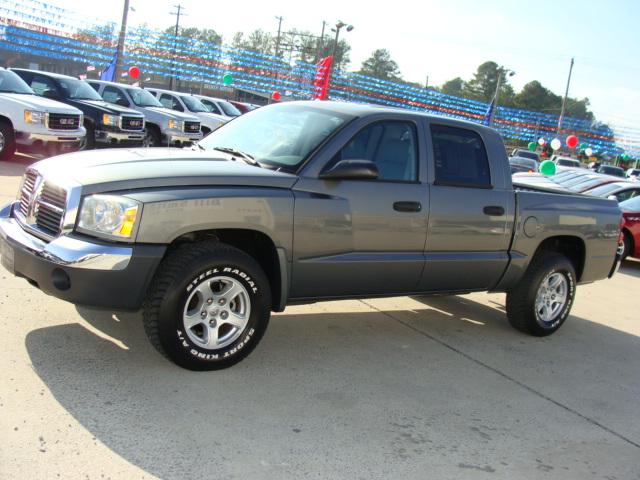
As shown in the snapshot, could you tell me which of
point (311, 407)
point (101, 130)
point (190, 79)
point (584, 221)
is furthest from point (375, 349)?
point (190, 79)

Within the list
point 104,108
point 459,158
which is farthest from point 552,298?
point 104,108

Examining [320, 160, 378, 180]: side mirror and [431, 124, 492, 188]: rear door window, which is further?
[431, 124, 492, 188]: rear door window

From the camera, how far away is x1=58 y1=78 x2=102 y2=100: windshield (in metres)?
14.5

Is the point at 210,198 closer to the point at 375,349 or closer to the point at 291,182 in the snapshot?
the point at 291,182

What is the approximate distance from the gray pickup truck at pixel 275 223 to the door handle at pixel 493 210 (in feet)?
0.03

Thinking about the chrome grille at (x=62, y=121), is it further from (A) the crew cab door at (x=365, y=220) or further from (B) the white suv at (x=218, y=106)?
(B) the white suv at (x=218, y=106)

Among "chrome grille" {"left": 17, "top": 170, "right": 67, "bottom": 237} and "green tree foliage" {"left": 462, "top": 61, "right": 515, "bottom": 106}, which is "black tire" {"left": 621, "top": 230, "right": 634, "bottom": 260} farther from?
"green tree foliage" {"left": 462, "top": 61, "right": 515, "bottom": 106}

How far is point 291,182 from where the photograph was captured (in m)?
4.29

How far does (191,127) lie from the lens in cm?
1727

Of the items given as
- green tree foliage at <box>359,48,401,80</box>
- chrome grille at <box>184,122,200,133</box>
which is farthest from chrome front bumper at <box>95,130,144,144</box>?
green tree foliage at <box>359,48,401,80</box>

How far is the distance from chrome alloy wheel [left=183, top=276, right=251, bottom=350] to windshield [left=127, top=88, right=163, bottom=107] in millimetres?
14194

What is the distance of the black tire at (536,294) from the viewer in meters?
5.90

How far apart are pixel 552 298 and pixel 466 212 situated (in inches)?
66.0

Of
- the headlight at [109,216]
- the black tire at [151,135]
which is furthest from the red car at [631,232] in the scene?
the black tire at [151,135]
